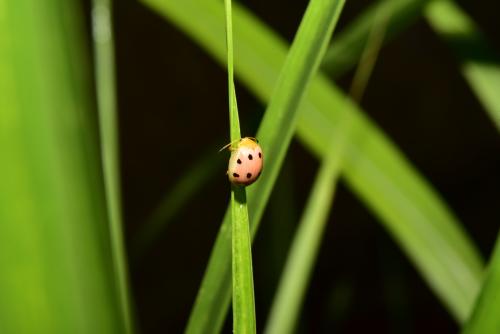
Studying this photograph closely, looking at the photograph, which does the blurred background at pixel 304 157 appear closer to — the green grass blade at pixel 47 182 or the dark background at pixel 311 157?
the dark background at pixel 311 157

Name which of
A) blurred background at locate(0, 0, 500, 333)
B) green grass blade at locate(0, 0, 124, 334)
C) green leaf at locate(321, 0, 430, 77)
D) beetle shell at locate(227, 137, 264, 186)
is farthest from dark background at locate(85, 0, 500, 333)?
green grass blade at locate(0, 0, 124, 334)

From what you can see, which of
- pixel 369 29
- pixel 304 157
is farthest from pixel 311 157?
pixel 369 29

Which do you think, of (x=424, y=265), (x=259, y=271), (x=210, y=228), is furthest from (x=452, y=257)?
(x=210, y=228)

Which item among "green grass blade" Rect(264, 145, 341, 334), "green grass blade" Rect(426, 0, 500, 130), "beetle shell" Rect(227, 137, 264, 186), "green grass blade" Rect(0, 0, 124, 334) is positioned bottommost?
"green grass blade" Rect(0, 0, 124, 334)

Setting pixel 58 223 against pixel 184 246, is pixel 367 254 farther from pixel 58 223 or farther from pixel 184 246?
pixel 58 223

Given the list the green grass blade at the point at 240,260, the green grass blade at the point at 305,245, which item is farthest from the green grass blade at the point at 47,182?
the green grass blade at the point at 305,245

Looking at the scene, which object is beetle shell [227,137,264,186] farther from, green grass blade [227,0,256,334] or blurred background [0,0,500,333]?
blurred background [0,0,500,333]
